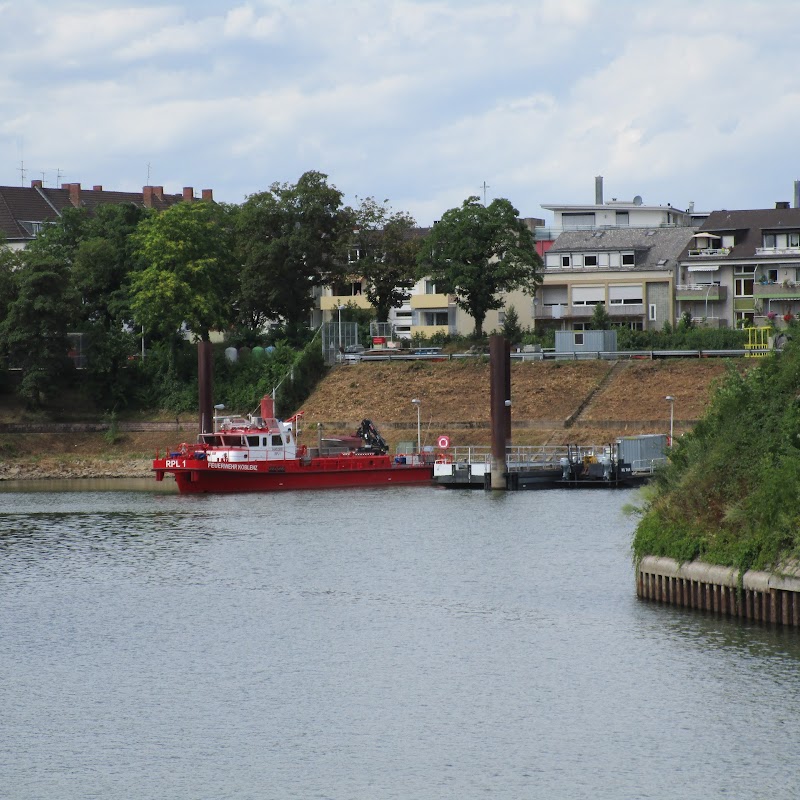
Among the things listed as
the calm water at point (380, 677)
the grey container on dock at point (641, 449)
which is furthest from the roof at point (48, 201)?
the calm water at point (380, 677)

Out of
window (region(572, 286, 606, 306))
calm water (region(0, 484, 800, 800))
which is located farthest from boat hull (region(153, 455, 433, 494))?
window (region(572, 286, 606, 306))

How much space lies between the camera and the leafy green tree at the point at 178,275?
96.2 meters

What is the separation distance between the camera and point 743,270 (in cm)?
10762

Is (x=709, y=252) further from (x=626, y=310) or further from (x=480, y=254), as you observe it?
(x=480, y=254)

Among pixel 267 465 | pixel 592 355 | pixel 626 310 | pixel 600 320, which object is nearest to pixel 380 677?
pixel 267 465

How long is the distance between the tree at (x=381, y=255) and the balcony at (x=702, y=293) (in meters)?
19.7

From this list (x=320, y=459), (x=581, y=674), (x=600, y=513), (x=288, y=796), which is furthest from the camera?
(x=320, y=459)

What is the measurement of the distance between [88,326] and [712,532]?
6987 cm

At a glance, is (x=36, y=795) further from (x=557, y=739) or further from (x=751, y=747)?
(x=751, y=747)

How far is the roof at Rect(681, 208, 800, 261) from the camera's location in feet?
354

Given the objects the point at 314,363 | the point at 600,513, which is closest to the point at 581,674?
the point at 600,513

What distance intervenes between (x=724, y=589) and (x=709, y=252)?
7657 cm

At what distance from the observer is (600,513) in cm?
6081

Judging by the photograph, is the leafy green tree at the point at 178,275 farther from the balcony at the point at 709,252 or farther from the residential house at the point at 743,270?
the balcony at the point at 709,252
